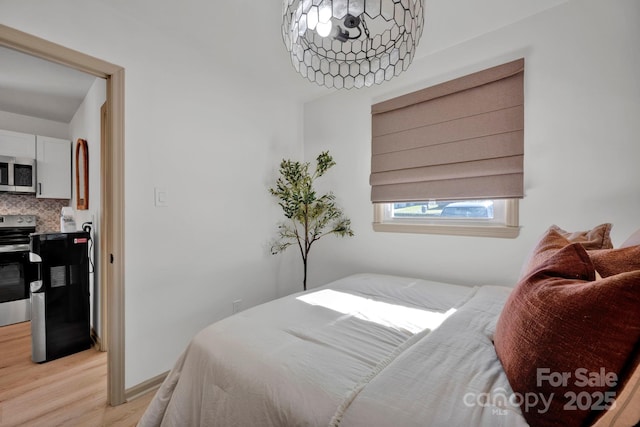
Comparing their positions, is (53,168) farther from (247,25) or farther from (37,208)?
(247,25)

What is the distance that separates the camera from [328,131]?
274 centimetres

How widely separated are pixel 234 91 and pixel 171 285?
161 centimetres

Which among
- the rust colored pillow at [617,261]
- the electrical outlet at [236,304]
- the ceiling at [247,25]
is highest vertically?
the ceiling at [247,25]

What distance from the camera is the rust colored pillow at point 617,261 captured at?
732 millimetres

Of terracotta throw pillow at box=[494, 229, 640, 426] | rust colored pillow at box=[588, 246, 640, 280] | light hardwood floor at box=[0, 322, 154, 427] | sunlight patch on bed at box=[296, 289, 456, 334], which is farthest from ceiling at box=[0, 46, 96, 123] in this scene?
rust colored pillow at box=[588, 246, 640, 280]

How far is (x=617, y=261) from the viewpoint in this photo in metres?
0.76

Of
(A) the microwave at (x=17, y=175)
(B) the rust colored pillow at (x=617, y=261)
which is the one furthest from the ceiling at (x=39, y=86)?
(B) the rust colored pillow at (x=617, y=261)

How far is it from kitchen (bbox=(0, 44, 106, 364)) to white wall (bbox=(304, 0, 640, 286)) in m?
2.99

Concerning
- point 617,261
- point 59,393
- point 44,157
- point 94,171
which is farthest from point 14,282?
point 617,261

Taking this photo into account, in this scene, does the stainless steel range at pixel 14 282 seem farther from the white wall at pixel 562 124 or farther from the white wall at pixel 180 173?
the white wall at pixel 562 124

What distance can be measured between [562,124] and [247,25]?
206cm

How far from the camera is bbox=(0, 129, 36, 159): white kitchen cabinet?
3.17 m

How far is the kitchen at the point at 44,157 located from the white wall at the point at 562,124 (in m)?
2.99

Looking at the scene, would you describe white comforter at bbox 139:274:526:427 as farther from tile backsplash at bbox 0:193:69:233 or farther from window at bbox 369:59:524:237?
tile backsplash at bbox 0:193:69:233
